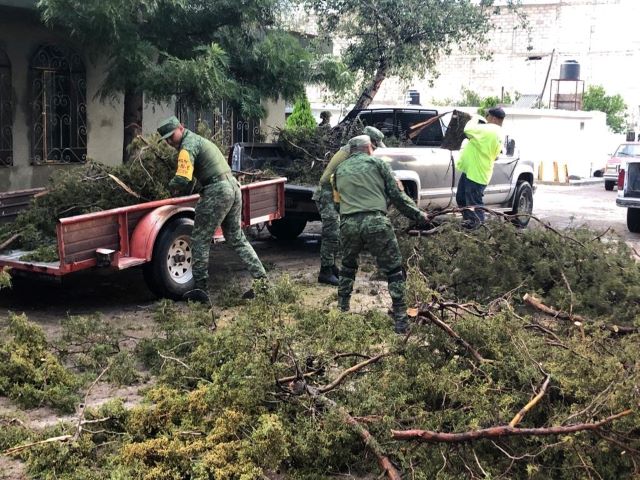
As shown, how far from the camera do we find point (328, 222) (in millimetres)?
8328

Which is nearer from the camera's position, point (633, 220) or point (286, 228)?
point (286, 228)

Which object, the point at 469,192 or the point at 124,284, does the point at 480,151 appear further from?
the point at 124,284

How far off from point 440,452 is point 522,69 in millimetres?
38913

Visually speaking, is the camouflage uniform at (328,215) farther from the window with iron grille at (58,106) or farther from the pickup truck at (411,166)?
the window with iron grille at (58,106)

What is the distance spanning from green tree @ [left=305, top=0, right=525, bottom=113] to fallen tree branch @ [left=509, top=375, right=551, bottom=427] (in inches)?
375

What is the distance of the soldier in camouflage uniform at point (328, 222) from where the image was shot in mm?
7988

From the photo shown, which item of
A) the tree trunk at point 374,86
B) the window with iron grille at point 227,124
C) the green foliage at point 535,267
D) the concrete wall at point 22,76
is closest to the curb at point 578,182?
the tree trunk at point 374,86

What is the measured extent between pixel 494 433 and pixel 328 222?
5.02 m

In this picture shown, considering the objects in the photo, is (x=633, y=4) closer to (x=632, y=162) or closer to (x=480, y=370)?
(x=632, y=162)

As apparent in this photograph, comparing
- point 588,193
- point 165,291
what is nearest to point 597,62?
point 588,193

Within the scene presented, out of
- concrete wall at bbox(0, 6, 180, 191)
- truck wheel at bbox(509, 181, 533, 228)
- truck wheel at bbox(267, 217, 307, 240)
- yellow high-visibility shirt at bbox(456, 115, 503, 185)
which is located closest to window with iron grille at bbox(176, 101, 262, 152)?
concrete wall at bbox(0, 6, 180, 191)

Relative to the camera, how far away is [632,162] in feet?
43.8

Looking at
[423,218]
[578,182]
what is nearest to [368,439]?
[423,218]

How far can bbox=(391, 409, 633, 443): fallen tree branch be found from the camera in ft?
11.2
